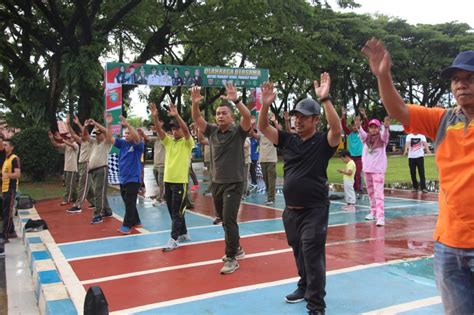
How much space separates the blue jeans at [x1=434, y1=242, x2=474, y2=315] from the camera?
2.32 meters

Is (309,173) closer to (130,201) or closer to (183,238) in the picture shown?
(183,238)

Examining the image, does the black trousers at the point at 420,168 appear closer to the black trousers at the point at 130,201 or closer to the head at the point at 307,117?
the black trousers at the point at 130,201

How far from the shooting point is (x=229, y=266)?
540 centimetres

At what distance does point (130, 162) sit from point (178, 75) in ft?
31.3

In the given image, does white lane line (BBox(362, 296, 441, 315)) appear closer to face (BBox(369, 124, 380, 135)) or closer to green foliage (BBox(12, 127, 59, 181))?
face (BBox(369, 124, 380, 135))

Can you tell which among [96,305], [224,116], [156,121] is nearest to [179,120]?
[156,121]

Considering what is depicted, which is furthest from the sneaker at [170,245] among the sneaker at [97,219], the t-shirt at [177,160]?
the sneaker at [97,219]

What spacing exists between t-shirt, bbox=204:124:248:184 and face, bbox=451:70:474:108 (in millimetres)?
3310

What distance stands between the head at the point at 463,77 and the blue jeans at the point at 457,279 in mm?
743

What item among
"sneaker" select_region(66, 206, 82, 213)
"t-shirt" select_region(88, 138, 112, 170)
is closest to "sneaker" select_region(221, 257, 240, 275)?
"t-shirt" select_region(88, 138, 112, 170)

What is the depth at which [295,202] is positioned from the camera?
4016 millimetres

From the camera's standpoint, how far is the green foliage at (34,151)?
17.2 metres

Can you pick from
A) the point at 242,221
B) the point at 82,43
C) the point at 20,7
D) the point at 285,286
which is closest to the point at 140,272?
the point at 285,286

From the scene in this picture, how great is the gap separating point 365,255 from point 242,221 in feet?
10.4
